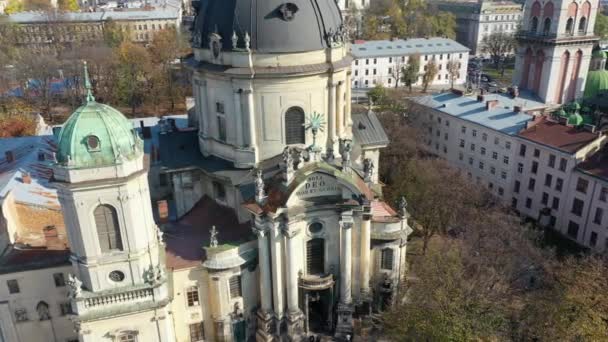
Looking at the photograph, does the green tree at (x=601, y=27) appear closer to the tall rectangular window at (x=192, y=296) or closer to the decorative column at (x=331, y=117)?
the decorative column at (x=331, y=117)

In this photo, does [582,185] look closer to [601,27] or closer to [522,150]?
[522,150]

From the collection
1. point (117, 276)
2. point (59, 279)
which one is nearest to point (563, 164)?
point (117, 276)

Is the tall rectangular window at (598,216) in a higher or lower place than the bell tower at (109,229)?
lower

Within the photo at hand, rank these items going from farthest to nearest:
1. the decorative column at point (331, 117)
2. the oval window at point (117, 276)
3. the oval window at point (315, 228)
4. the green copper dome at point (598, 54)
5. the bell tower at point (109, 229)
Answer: the green copper dome at point (598, 54) < the decorative column at point (331, 117) < the oval window at point (315, 228) < the oval window at point (117, 276) < the bell tower at point (109, 229)

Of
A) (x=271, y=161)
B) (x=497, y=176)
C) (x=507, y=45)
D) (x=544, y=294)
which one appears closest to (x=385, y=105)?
(x=497, y=176)

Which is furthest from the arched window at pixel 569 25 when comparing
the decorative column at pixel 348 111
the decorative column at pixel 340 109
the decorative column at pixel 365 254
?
the decorative column at pixel 365 254

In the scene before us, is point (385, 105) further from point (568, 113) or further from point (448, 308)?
point (448, 308)
